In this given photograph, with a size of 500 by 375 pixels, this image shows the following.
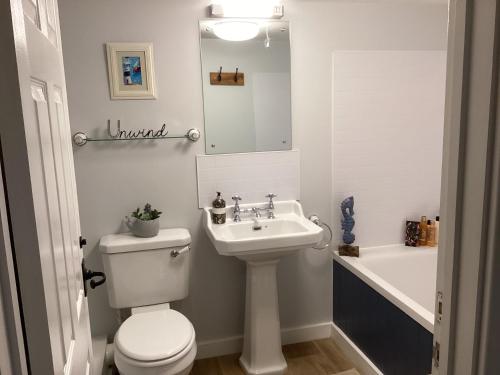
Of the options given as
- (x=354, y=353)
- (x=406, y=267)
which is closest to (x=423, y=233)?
(x=406, y=267)

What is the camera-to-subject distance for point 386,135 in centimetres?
263

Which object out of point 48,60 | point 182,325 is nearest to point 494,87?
point 48,60

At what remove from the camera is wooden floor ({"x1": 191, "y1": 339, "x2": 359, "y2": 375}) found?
2410 millimetres

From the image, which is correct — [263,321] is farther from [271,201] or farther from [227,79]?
[227,79]

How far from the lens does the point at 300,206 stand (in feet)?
8.20

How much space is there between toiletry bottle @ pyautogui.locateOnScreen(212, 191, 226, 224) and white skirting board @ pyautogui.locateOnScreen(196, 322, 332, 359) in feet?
2.59

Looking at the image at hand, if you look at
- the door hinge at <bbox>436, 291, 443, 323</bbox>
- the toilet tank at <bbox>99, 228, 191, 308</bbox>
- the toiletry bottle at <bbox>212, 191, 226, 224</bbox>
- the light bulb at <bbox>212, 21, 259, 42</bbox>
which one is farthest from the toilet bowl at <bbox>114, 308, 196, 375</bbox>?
the light bulb at <bbox>212, 21, 259, 42</bbox>

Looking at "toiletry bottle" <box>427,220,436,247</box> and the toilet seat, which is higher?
"toiletry bottle" <box>427,220,436,247</box>

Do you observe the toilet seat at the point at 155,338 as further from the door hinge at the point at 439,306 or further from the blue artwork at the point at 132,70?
the door hinge at the point at 439,306

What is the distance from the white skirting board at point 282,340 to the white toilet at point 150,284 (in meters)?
0.45

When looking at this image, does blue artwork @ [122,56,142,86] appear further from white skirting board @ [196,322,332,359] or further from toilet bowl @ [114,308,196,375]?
white skirting board @ [196,322,332,359]

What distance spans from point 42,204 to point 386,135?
229 cm

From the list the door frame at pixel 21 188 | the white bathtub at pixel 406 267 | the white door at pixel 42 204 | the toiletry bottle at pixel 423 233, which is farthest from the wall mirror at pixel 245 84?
the door frame at pixel 21 188

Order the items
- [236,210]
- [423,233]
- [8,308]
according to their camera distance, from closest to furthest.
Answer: [8,308]
[236,210]
[423,233]
